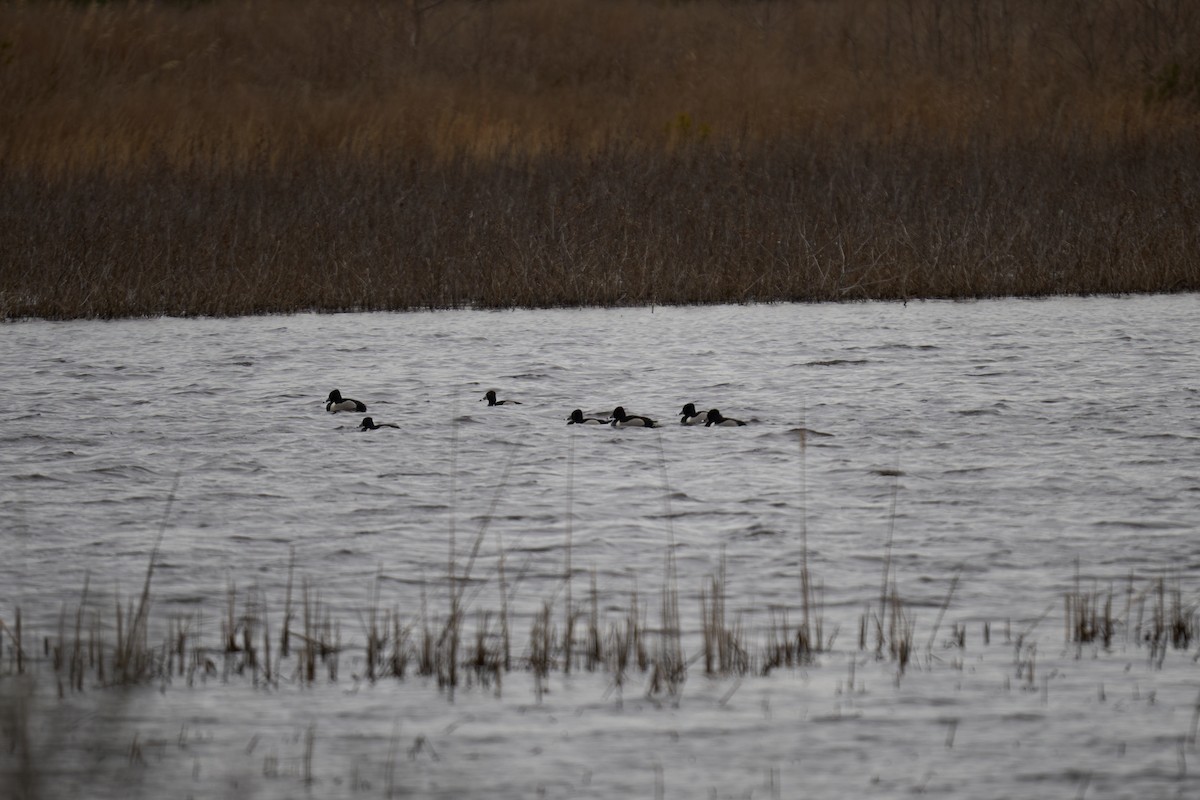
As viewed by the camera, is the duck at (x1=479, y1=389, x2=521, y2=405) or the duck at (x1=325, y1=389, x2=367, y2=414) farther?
the duck at (x1=479, y1=389, x2=521, y2=405)

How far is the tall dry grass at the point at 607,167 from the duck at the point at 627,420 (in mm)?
5534

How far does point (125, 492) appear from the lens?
7879 mm

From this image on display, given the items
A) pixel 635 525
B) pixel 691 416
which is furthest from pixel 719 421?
pixel 635 525

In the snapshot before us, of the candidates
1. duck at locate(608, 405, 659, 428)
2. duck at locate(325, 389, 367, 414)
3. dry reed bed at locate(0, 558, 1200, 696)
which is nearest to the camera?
dry reed bed at locate(0, 558, 1200, 696)

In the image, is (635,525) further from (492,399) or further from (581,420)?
(492,399)

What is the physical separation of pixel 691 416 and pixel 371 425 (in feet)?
6.12

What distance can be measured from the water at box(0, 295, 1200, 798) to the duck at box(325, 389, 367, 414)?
0.07 m

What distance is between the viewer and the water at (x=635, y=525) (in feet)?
14.5

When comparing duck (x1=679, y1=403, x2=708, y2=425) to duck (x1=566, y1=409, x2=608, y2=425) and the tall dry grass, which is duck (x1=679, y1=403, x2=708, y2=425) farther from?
the tall dry grass

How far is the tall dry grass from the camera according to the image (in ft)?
49.2

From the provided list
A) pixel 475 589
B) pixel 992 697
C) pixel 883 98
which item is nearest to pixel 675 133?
pixel 883 98

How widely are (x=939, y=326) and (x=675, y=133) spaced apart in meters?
7.13

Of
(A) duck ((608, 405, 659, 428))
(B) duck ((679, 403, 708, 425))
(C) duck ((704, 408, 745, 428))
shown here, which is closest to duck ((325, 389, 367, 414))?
(A) duck ((608, 405, 659, 428))

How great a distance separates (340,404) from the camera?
32.2 feet
